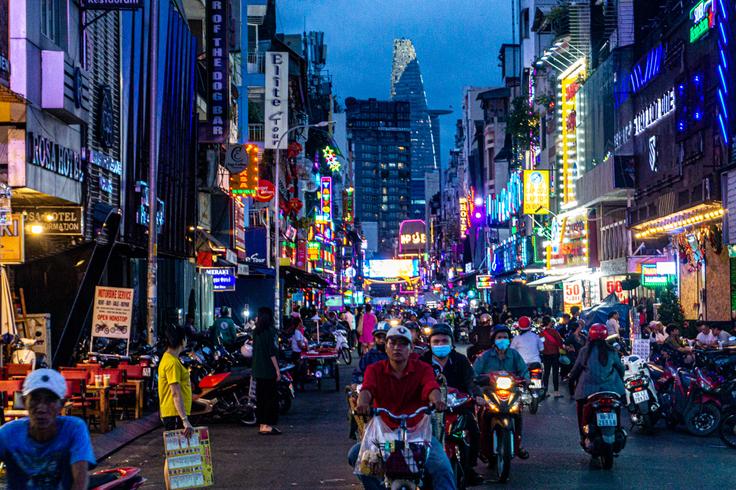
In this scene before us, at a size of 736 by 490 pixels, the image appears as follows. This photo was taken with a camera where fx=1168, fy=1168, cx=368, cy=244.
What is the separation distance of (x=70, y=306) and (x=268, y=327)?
706 centimetres

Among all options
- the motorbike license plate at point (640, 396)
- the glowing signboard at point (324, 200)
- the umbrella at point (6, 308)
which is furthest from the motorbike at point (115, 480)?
the glowing signboard at point (324, 200)

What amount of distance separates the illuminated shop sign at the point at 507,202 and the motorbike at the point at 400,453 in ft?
205

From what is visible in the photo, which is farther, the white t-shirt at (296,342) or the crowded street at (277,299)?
the white t-shirt at (296,342)

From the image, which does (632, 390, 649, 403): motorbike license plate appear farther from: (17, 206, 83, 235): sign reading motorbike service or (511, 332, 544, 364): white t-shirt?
(17, 206, 83, 235): sign reading motorbike service

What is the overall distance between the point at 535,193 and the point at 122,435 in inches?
1977

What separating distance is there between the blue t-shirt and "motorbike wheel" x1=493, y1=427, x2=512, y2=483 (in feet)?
23.4

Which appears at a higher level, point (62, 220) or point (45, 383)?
point (62, 220)

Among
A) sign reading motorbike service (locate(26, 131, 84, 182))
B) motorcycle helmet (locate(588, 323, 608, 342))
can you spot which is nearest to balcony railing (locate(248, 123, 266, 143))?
sign reading motorbike service (locate(26, 131, 84, 182))

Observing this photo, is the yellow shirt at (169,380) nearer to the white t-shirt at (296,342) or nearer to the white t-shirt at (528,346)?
the white t-shirt at (528,346)

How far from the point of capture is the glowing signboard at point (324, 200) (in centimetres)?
9819

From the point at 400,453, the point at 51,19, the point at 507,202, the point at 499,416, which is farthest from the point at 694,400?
the point at 507,202

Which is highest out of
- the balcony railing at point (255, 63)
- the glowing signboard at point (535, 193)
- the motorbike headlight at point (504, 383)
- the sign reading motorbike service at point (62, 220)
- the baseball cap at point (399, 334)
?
the balcony railing at point (255, 63)

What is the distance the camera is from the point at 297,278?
211 feet

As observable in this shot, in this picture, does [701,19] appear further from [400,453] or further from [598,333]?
[400,453]
